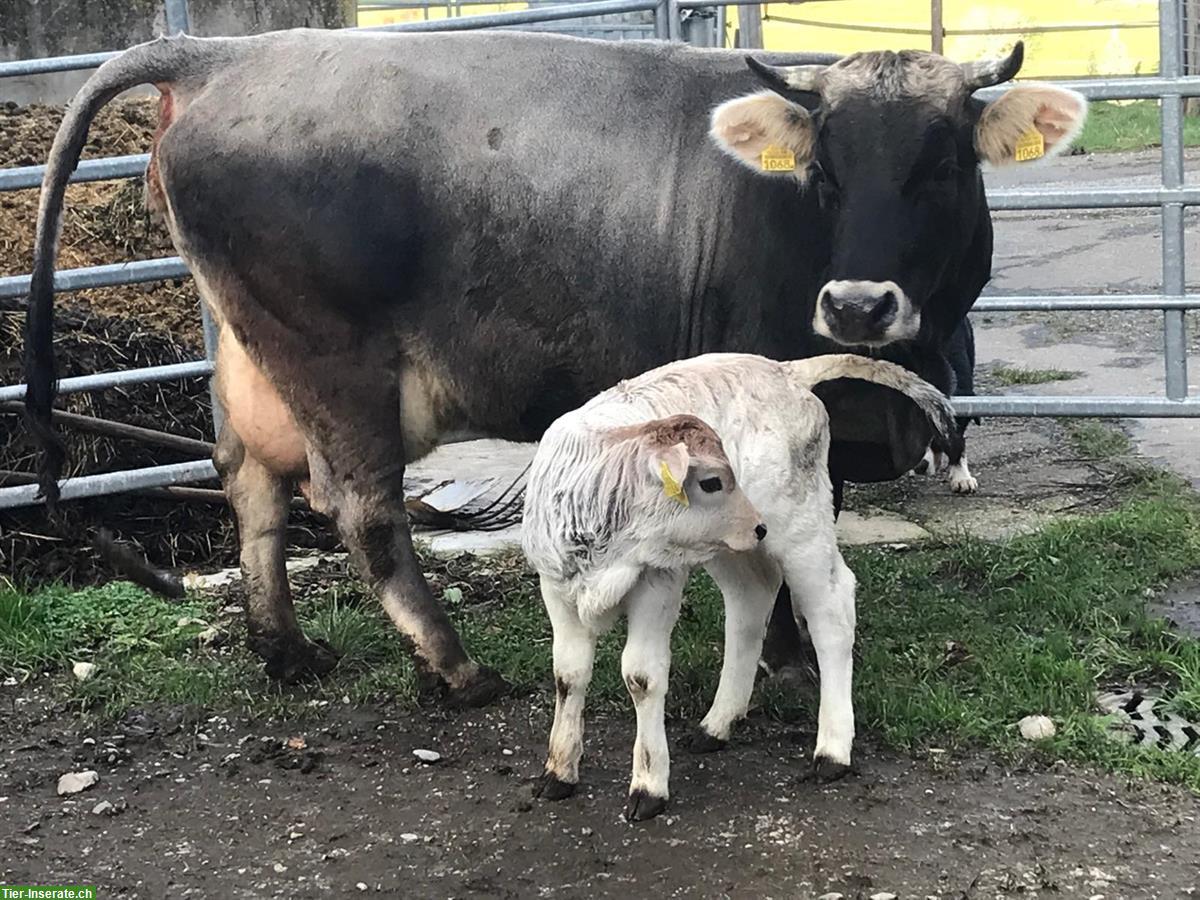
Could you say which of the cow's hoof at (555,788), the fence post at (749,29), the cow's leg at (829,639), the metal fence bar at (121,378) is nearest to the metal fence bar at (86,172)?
the metal fence bar at (121,378)

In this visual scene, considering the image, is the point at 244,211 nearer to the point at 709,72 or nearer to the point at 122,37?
the point at 709,72

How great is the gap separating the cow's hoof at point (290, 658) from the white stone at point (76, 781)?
0.69 meters

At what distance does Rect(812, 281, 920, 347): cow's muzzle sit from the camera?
13.0ft

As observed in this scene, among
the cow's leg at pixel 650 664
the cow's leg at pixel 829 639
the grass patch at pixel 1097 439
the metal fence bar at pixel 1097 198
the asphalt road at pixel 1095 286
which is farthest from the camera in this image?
the asphalt road at pixel 1095 286

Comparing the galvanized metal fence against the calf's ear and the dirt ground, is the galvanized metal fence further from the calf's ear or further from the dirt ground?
the calf's ear

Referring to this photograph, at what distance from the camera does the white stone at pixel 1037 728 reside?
3.92 metres

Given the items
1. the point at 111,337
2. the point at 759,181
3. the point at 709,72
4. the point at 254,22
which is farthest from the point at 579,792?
the point at 254,22

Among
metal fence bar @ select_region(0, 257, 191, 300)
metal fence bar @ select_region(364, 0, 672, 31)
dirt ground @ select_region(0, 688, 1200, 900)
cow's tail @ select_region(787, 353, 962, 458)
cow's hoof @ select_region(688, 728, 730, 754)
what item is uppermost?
metal fence bar @ select_region(364, 0, 672, 31)

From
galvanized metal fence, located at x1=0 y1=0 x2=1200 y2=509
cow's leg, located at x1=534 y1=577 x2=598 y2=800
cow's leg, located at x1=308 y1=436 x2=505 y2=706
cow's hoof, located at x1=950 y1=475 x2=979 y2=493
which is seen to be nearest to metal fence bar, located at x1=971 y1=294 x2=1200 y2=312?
galvanized metal fence, located at x1=0 y1=0 x2=1200 y2=509

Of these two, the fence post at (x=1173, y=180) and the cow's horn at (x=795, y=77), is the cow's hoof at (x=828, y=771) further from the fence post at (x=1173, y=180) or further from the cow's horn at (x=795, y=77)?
the fence post at (x=1173, y=180)

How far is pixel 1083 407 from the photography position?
19.6ft

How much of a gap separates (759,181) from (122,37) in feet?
20.0

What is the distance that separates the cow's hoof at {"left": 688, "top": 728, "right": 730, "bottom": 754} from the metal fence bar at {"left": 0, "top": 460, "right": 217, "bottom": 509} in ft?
8.26

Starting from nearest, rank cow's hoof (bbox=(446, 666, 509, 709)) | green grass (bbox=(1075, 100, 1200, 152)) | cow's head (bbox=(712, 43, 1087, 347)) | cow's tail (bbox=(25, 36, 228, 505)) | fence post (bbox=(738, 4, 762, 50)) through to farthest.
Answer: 1. cow's head (bbox=(712, 43, 1087, 347))
2. cow's hoof (bbox=(446, 666, 509, 709))
3. cow's tail (bbox=(25, 36, 228, 505))
4. fence post (bbox=(738, 4, 762, 50))
5. green grass (bbox=(1075, 100, 1200, 152))
